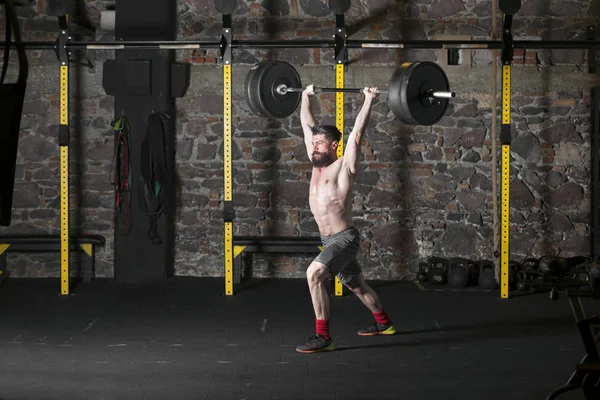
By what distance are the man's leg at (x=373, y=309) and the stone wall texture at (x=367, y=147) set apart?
231 centimetres

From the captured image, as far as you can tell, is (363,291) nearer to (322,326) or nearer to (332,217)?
(322,326)

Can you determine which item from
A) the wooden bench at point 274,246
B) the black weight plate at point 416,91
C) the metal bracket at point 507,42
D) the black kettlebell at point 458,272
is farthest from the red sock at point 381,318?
the metal bracket at point 507,42

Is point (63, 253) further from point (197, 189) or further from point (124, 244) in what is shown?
point (197, 189)

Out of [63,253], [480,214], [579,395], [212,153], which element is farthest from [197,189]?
[579,395]

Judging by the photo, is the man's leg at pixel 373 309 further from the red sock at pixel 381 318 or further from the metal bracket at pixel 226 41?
the metal bracket at pixel 226 41

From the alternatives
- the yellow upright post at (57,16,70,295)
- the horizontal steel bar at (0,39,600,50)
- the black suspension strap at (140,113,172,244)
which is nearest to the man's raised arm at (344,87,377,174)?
the horizontal steel bar at (0,39,600,50)

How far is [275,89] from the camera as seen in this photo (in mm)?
6094

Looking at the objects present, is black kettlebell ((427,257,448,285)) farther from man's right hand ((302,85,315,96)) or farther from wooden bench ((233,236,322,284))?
man's right hand ((302,85,315,96))

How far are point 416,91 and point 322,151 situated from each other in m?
0.75

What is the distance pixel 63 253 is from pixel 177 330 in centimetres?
183

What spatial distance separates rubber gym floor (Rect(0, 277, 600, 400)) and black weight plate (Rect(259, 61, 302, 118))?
1.62 m

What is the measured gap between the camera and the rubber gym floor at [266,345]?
4.40 meters

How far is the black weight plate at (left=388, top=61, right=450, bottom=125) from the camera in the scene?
534 centimetres

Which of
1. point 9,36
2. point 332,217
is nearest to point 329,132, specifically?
point 332,217
